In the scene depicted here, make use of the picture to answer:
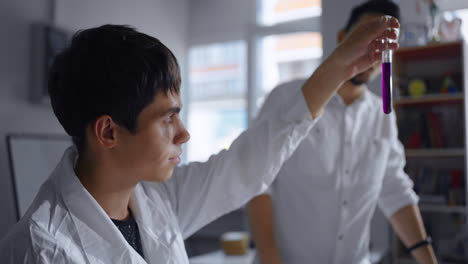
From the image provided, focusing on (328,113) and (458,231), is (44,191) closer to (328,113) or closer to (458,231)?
(328,113)

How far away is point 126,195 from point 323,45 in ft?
7.99

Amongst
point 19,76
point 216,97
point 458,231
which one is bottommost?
point 458,231

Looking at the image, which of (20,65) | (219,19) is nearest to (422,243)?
(20,65)

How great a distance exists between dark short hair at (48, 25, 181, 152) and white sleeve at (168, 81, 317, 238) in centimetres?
27

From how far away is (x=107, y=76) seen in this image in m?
0.75

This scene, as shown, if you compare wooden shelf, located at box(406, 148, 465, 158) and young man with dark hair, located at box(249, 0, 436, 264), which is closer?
young man with dark hair, located at box(249, 0, 436, 264)

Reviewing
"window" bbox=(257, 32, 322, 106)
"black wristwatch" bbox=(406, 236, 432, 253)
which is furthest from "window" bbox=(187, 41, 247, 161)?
"black wristwatch" bbox=(406, 236, 432, 253)

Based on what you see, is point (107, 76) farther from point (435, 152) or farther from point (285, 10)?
point (285, 10)

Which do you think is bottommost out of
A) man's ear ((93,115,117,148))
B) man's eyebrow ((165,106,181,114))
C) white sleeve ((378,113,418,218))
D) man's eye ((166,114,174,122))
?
white sleeve ((378,113,418,218))

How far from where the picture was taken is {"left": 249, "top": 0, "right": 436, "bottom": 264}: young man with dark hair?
4.51ft

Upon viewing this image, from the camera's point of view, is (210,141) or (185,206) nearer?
(185,206)

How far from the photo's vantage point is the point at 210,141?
4555 millimetres

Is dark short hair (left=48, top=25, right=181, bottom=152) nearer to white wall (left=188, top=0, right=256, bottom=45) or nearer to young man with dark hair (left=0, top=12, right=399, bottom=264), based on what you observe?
young man with dark hair (left=0, top=12, right=399, bottom=264)

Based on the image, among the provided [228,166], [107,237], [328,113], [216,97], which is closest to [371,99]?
[328,113]
